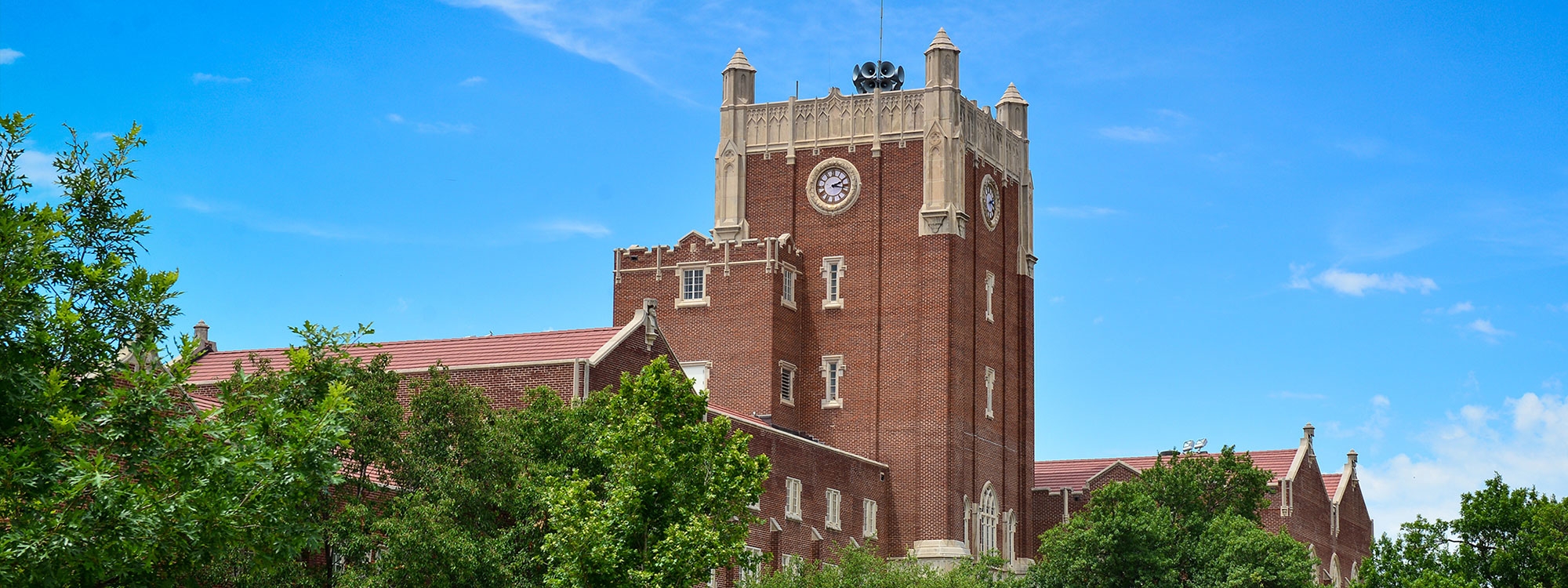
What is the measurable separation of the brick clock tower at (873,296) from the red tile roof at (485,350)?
15997 mm

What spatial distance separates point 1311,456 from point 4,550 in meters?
70.0

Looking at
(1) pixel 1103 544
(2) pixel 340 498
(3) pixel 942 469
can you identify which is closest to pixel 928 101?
(3) pixel 942 469

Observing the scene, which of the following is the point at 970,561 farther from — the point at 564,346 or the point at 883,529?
the point at 564,346

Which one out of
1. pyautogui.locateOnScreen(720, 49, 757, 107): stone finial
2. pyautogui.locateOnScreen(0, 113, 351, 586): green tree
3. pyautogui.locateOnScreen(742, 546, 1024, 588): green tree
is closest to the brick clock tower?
pyautogui.locateOnScreen(720, 49, 757, 107): stone finial

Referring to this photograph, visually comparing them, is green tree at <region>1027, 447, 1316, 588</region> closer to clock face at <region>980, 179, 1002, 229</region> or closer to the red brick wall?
the red brick wall

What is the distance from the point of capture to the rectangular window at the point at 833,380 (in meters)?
76.1

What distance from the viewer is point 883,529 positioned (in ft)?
Answer: 240

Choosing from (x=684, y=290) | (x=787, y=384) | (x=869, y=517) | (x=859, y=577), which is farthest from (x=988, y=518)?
(x=859, y=577)

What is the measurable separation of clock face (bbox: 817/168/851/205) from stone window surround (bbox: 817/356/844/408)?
20.7ft

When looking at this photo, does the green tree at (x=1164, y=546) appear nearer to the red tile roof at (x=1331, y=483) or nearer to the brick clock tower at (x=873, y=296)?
the brick clock tower at (x=873, y=296)

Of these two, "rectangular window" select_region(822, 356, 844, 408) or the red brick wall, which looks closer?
the red brick wall

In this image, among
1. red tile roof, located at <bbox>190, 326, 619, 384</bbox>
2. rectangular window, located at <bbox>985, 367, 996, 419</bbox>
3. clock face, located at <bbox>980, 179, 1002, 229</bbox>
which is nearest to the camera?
red tile roof, located at <bbox>190, 326, 619, 384</bbox>

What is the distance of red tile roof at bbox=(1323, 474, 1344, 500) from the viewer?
90875 millimetres

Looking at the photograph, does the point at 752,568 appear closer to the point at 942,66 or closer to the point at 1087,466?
the point at 942,66
